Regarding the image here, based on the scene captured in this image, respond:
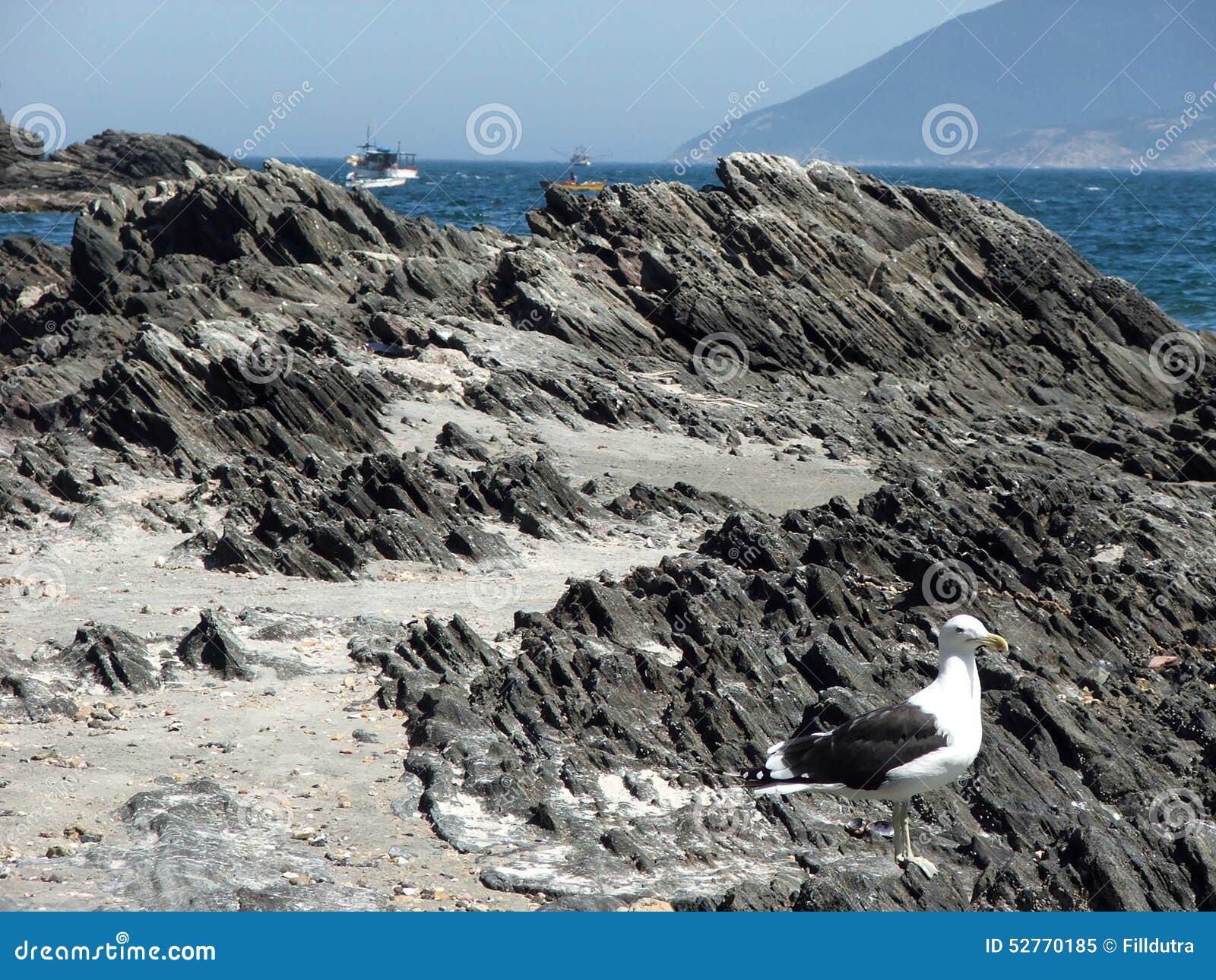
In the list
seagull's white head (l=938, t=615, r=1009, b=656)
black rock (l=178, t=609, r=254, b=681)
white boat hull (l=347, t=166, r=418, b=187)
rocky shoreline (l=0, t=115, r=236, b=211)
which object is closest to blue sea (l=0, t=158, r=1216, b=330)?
white boat hull (l=347, t=166, r=418, b=187)

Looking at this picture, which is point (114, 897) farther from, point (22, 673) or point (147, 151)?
point (147, 151)

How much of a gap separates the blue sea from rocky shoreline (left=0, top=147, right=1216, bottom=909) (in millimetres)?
14821

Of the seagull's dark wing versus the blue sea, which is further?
the blue sea

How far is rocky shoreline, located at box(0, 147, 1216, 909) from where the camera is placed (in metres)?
9.94

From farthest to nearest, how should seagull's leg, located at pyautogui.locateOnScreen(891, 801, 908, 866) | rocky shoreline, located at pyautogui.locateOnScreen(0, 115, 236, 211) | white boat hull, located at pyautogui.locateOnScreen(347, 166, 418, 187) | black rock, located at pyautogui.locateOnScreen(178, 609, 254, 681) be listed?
white boat hull, located at pyautogui.locateOnScreen(347, 166, 418, 187)
rocky shoreline, located at pyautogui.locateOnScreen(0, 115, 236, 211)
black rock, located at pyautogui.locateOnScreen(178, 609, 254, 681)
seagull's leg, located at pyautogui.locateOnScreen(891, 801, 908, 866)

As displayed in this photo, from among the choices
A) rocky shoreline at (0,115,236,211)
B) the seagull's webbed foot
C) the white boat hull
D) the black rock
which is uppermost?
the white boat hull

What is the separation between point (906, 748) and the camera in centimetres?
855

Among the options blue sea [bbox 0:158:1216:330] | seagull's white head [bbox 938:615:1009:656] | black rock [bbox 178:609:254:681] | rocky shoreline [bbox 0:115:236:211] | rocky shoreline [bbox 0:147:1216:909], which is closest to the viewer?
seagull's white head [bbox 938:615:1009:656]

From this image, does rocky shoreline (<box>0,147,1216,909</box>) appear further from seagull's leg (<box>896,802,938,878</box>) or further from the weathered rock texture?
the weathered rock texture

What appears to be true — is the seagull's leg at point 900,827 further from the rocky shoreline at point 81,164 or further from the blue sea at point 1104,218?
the rocky shoreline at point 81,164

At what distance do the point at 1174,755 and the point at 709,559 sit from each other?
5412 millimetres

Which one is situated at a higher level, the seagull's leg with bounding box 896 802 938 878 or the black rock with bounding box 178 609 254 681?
the seagull's leg with bounding box 896 802 938 878

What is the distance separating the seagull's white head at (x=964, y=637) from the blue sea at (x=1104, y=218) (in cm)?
3216

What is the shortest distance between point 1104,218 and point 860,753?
9250 centimetres
